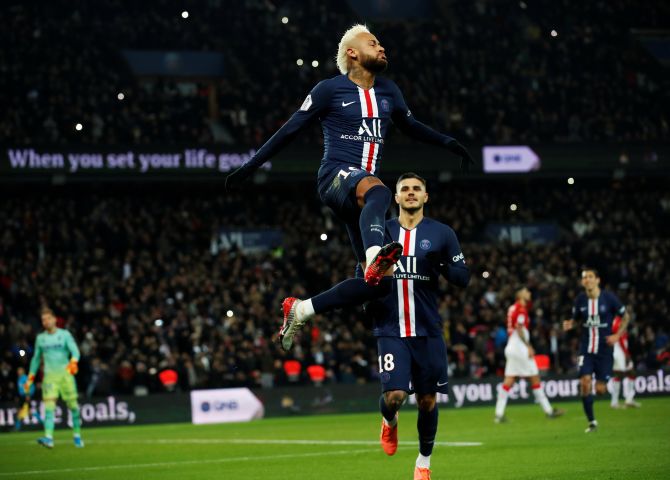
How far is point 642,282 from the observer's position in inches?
1580

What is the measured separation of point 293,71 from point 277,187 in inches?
184

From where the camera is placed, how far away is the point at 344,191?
9.68 m

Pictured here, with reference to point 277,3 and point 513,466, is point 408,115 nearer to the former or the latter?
point 513,466

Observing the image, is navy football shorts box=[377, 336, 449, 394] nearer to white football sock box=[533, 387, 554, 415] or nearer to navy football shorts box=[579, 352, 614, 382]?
navy football shorts box=[579, 352, 614, 382]

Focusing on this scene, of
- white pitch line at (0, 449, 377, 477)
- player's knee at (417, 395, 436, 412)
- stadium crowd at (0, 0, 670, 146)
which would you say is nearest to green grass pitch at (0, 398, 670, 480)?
white pitch line at (0, 449, 377, 477)

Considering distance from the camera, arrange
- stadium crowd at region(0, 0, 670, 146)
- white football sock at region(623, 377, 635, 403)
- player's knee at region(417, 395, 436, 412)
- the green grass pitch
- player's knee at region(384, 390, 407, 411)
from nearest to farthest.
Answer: player's knee at region(384, 390, 407, 411) → player's knee at region(417, 395, 436, 412) → the green grass pitch → white football sock at region(623, 377, 635, 403) → stadium crowd at region(0, 0, 670, 146)

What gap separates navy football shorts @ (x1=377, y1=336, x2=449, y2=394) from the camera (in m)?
10.8

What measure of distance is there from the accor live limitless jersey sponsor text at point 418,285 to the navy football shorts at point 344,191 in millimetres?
1011

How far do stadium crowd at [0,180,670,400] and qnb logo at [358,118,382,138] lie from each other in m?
20.2

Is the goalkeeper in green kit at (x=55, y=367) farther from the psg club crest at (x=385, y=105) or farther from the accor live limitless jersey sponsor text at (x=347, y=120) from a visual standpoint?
the psg club crest at (x=385, y=105)

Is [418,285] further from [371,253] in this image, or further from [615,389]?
[615,389]

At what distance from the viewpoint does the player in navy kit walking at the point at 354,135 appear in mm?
9555

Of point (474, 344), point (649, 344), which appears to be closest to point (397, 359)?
point (474, 344)

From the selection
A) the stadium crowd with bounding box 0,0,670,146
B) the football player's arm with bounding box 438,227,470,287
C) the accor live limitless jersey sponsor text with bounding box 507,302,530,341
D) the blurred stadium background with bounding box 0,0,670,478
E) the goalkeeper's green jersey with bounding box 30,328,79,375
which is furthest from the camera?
the stadium crowd with bounding box 0,0,670,146
